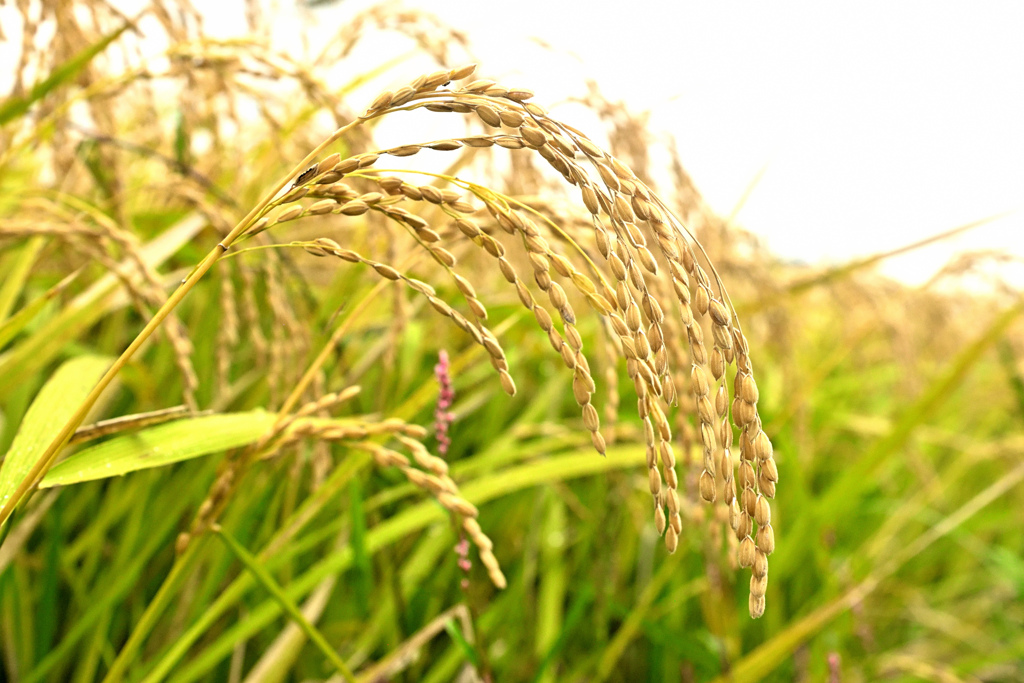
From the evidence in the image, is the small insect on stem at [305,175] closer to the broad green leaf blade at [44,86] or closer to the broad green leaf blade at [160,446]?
the broad green leaf blade at [160,446]

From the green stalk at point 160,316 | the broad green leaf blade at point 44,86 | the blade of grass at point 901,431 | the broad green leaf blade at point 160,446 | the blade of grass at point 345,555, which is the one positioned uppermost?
the broad green leaf blade at point 44,86

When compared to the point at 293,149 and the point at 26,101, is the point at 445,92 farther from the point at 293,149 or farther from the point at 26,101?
the point at 293,149

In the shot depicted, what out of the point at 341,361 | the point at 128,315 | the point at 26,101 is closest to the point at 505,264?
the point at 341,361

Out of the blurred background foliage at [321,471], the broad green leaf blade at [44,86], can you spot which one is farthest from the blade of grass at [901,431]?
the broad green leaf blade at [44,86]

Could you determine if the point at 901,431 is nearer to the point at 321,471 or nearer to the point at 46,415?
Result: the point at 321,471

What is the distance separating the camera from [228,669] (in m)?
1.39

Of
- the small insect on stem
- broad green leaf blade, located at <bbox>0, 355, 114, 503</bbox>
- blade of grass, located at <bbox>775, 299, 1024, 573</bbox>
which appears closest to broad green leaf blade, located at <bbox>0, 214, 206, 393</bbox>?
broad green leaf blade, located at <bbox>0, 355, 114, 503</bbox>

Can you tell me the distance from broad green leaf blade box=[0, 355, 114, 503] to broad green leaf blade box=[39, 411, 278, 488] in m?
0.03

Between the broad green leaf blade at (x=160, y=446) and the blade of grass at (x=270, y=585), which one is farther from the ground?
the broad green leaf blade at (x=160, y=446)

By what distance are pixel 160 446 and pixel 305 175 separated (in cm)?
44

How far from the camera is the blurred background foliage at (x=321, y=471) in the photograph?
3.84 ft

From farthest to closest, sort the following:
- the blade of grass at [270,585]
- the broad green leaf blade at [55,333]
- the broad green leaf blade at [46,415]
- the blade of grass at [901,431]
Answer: the blade of grass at [901,431] < the broad green leaf blade at [55,333] < the blade of grass at [270,585] < the broad green leaf blade at [46,415]

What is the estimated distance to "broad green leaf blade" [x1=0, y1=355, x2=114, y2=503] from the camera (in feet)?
2.41

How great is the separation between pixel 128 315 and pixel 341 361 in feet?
2.65
